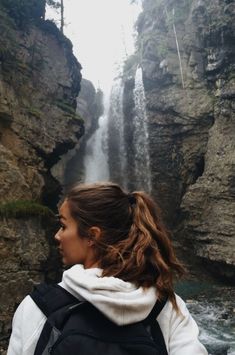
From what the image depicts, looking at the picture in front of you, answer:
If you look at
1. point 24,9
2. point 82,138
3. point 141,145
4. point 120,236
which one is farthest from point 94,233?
point 82,138

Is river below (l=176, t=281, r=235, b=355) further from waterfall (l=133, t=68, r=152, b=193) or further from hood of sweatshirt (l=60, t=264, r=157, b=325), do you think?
hood of sweatshirt (l=60, t=264, r=157, b=325)

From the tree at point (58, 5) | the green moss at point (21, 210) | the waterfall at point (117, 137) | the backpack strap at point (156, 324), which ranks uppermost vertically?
the tree at point (58, 5)

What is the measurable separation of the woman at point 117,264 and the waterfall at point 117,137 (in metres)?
23.4

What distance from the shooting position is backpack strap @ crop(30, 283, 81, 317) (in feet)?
4.79

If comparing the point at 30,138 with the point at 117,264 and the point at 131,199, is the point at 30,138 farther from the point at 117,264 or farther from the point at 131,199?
the point at 117,264

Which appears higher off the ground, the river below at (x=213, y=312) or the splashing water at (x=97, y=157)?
the splashing water at (x=97, y=157)

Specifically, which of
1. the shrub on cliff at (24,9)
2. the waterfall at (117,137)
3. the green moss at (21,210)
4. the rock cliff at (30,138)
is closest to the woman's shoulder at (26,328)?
the rock cliff at (30,138)

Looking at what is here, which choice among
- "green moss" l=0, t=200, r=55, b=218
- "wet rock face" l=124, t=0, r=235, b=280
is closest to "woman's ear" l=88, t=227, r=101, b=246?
"green moss" l=0, t=200, r=55, b=218

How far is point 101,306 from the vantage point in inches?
56.7

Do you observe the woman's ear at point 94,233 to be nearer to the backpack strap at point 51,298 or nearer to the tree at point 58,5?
the backpack strap at point 51,298

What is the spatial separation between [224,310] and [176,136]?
11.9m

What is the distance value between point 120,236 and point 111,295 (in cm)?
32

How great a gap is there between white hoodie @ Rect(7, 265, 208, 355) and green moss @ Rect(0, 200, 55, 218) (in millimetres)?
A: 9327

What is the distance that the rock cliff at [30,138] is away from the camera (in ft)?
33.3
